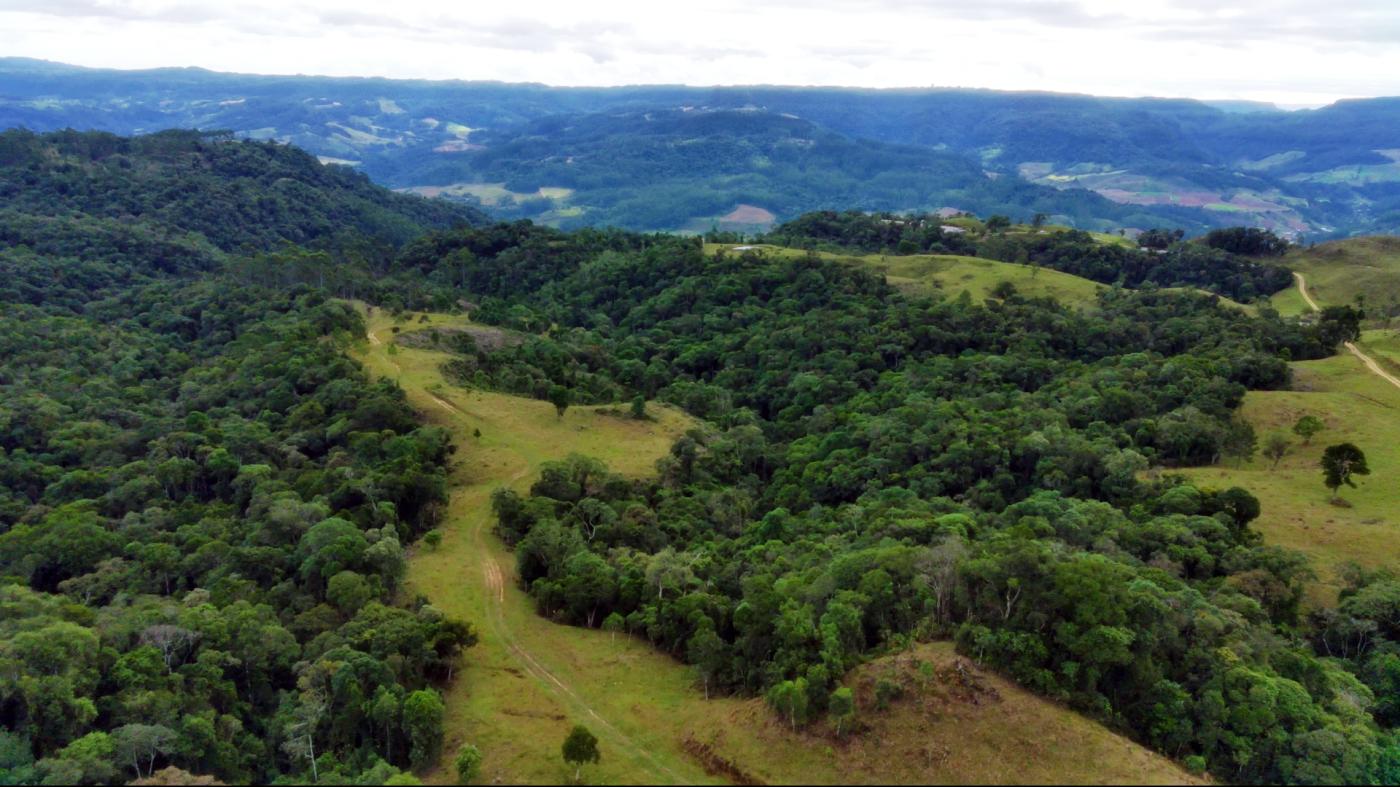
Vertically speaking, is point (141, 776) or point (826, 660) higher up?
point (826, 660)

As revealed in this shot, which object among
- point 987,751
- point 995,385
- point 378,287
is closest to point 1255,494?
point 995,385

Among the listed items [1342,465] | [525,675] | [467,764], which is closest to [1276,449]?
[1342,465]

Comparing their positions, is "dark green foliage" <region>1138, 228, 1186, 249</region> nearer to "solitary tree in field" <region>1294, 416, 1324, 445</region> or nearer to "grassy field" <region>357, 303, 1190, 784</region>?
"solitary tree in field" <region>1294, 416, 1324, 445</region>

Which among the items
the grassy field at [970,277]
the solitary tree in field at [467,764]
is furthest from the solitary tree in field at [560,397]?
the grassy field at [970,277]

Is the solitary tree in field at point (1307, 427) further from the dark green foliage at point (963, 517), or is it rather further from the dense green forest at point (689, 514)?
the dark green foliage at point (963, 517)

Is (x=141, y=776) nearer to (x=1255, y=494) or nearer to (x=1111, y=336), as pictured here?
(x=1255, y=494)

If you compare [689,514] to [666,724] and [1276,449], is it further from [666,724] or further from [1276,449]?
[1276,449]

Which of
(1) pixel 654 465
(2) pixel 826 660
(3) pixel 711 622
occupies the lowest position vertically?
(1) pixel 654 465
